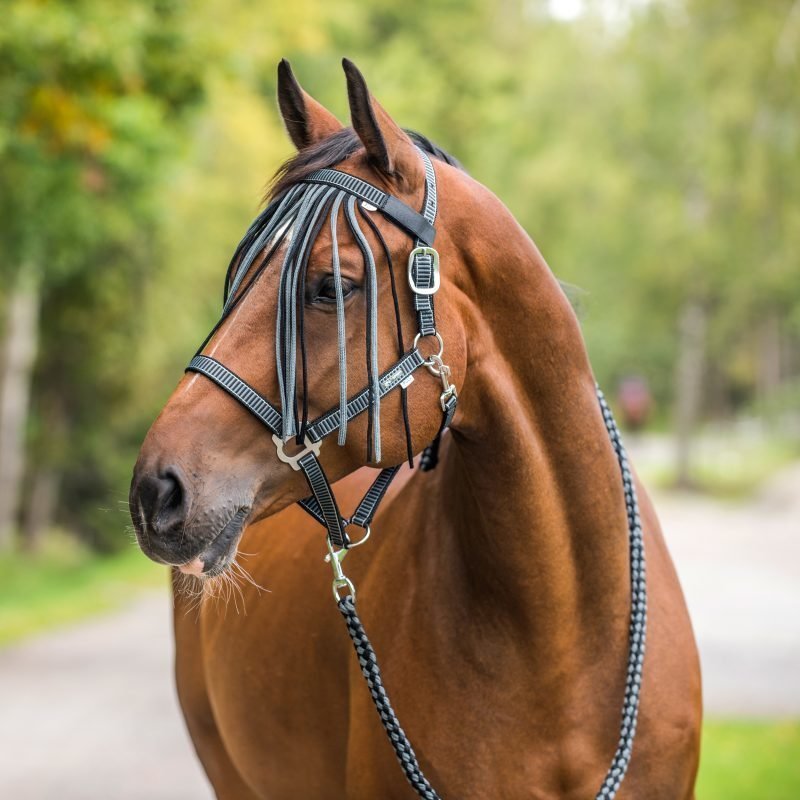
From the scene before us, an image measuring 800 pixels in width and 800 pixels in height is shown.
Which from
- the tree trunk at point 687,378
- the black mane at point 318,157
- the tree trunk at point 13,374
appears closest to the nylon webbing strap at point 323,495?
the black mane at point 318,157

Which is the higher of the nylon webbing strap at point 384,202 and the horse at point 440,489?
the nylon webbing strap at point 384,202

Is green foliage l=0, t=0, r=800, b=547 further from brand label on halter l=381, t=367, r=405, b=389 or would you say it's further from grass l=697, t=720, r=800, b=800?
grass l=697, t=720, r=800, b=800

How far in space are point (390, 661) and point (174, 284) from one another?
1337 centimetres

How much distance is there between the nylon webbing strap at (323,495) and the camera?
2023 millimetres

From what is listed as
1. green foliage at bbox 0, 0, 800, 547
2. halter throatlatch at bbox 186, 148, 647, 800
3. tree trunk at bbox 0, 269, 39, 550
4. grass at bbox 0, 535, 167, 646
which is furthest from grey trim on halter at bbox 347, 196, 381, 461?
tree trunk at bbox 0, 269, 39, 550

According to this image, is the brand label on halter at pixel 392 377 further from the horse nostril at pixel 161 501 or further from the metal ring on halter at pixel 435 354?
the horse nostril at pixel 161 501

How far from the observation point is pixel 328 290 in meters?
2.01

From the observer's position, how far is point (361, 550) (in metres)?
2.76

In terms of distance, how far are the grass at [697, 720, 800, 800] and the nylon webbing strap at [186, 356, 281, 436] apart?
418 centimetres

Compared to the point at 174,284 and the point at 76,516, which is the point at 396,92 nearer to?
the point at 174,284

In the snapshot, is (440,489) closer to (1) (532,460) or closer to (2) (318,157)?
(1) (532,460)

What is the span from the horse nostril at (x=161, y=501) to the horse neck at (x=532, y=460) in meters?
0.64

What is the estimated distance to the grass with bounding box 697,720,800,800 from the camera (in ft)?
17.1

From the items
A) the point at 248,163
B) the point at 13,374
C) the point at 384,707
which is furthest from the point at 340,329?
the point at 248,163
